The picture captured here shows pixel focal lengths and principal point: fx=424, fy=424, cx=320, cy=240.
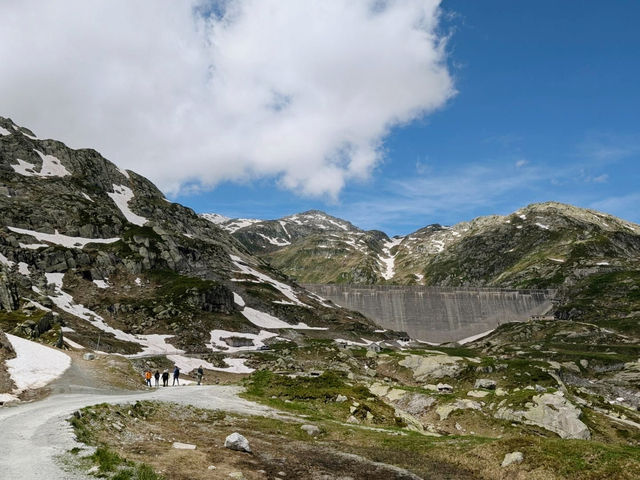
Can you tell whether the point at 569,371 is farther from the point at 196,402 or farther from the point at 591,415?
the point at 196,402

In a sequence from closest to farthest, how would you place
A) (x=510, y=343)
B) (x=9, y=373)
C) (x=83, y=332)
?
(x=9, y=373), (x=83, y=332), (x=510, y=343)

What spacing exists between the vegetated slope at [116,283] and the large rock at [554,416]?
73581mm

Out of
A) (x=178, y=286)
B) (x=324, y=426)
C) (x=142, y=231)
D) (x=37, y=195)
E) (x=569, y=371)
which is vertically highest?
(x=37, y=195)

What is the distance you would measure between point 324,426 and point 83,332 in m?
93.0

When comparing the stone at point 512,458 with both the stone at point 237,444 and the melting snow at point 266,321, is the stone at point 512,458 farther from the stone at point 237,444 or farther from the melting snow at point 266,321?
the melting snow at point 266,321

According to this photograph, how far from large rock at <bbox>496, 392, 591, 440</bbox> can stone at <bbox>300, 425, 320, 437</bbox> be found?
1122 inches

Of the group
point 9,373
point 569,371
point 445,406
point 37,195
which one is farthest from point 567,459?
point 37,195

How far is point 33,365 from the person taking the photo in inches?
1702

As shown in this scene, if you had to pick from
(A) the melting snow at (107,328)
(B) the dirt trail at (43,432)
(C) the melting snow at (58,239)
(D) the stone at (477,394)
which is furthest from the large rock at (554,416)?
(C) the melting snow at (58,239)

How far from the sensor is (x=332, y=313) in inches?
7594


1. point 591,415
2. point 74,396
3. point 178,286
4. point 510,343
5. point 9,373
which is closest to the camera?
point 74,396

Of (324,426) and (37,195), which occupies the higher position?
(37,195)

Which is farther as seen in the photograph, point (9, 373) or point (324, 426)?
point (9, 373)

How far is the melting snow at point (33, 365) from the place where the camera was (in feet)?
122
